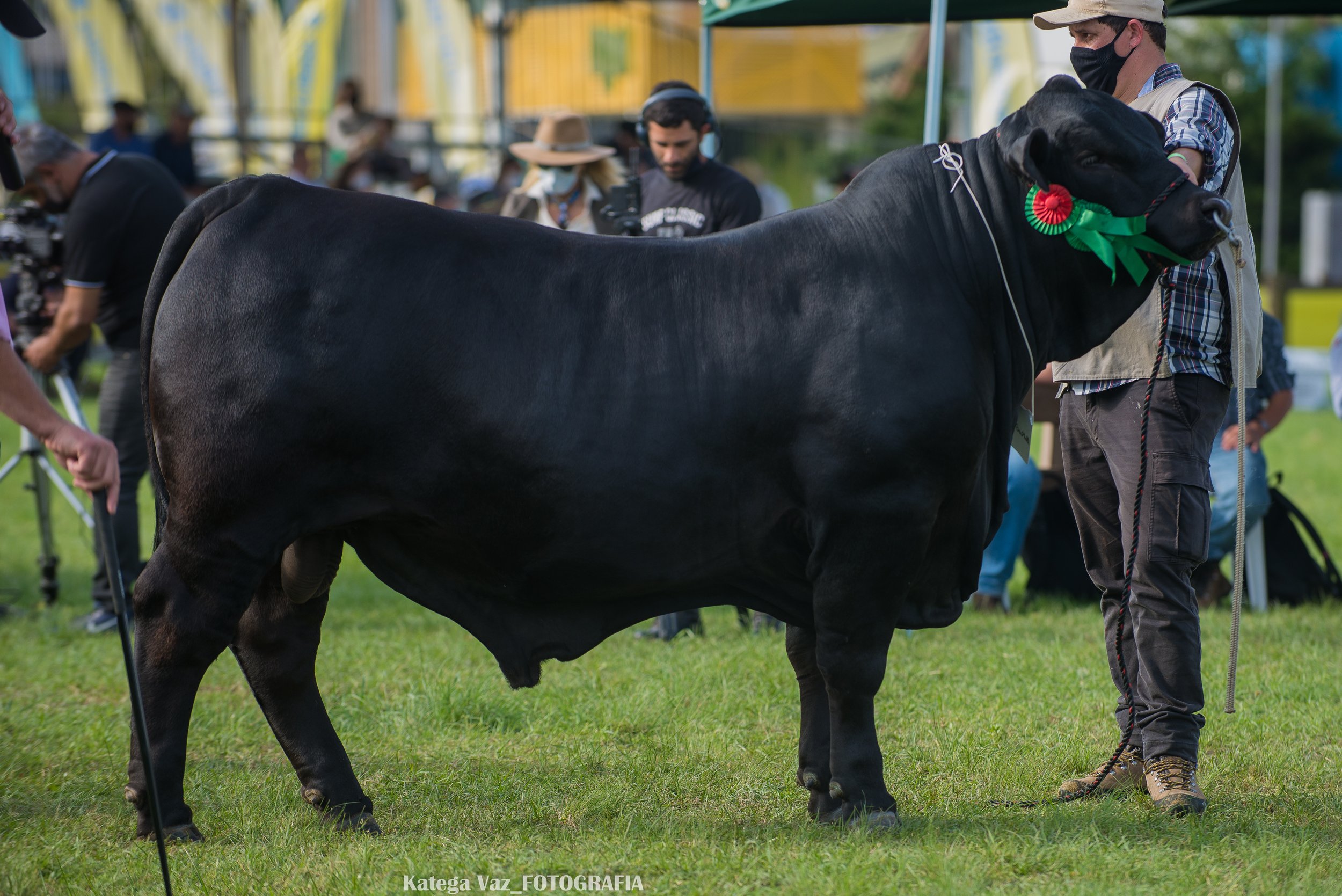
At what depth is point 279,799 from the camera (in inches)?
155

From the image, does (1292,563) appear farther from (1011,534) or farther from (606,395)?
(606,395)

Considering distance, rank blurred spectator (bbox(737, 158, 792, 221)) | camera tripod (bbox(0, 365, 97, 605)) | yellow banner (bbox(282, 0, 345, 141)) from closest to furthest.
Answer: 1. camera tripod (bbox(0, 365, 97, 605))
2. blurred spectator (bbox(737, 158, 792, 221))
3. yellow banner (bbox(282, 0, 345, 141))

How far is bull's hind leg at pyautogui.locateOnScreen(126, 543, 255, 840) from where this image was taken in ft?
11.0

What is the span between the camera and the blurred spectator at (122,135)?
14320 mm

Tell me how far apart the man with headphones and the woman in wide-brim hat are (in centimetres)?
48

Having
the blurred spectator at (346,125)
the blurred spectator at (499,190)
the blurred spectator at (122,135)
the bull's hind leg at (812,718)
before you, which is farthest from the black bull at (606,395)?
the blurred spectator at (346,125)

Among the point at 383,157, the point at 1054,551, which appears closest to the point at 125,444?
the point at 1054,551

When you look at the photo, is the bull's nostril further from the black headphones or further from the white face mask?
the white face mask

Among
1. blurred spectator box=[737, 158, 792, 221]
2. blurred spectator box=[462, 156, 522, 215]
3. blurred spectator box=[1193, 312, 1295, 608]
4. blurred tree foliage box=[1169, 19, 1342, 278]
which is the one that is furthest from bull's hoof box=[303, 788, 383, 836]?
blurred tree foliage box=[1169, 19, 1342, 278]

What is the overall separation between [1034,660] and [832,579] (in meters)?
2.57

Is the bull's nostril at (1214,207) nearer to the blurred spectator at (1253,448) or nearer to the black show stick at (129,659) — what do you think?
the black show stick at (129,659)

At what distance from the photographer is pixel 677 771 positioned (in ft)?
13.8

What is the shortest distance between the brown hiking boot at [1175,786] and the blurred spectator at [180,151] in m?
13.7

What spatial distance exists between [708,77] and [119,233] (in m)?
3.14
